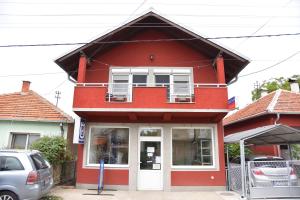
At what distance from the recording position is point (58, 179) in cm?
1241

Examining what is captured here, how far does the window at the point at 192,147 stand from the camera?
39.4 feet

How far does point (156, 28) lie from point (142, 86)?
165 inches

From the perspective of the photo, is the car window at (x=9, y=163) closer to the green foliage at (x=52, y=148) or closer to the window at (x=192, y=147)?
the green foliage at (x=52, y=148)

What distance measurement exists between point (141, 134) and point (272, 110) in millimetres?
6846

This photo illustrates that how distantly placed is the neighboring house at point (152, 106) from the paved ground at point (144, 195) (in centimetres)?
66

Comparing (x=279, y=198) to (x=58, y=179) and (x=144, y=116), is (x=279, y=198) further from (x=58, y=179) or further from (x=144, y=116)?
(x=58, y=179)

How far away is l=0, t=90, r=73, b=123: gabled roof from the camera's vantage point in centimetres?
1431

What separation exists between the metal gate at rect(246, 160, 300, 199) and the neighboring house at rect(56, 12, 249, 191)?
2126 millimetres

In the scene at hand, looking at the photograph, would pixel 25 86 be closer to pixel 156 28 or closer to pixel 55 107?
pixel 55 107

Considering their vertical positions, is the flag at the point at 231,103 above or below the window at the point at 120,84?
below

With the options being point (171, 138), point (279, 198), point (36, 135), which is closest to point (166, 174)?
point (171, 138)

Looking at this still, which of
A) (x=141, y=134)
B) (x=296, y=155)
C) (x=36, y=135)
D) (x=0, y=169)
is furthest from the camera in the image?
(x=296, y=155)

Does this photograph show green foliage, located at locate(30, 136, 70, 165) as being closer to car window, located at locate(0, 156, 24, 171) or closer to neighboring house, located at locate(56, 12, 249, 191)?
neighboring house, located at locate(56, 12, 249, 191)

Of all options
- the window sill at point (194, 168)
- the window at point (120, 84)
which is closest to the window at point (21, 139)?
the window at point (120, 84)
